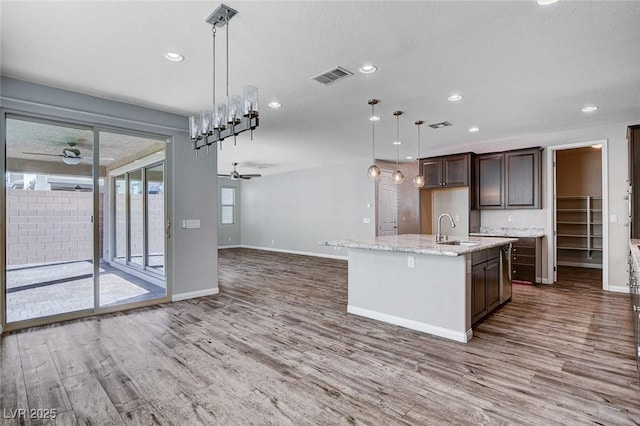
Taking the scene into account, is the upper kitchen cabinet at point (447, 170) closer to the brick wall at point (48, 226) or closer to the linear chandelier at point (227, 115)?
the linear chandelier at point (227, 115)

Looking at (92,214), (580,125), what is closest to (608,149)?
(580,125)

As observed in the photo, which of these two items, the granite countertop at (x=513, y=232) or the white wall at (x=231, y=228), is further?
the white wall at (x=231, y=228)

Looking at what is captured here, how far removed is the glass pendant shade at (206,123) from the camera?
2.98 m

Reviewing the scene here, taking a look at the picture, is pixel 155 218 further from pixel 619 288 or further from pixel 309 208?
pixel 619 288

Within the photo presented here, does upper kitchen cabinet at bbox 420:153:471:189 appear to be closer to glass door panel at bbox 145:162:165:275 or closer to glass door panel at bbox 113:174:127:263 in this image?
glass door panel at bbox 145:162:165:275

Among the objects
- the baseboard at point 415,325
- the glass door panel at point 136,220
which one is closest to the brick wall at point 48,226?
the glass door panel at point 136,220

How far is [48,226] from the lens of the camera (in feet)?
12.7

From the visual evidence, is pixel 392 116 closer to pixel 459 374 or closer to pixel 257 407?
pixel 459 374

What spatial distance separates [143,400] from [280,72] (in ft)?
9.90

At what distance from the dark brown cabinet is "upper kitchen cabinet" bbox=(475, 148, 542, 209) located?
688mm

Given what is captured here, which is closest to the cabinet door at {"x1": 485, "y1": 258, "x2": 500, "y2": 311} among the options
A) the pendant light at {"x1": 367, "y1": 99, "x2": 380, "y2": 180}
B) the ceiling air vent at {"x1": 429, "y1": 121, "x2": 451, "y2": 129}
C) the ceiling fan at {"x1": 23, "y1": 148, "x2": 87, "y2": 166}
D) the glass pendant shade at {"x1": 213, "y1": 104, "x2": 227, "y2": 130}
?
the pendant light at {"x1": 367, "y1": 99, "x2": 380, "y2": 180}

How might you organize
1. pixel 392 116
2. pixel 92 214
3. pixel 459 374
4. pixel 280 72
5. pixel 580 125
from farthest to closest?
pixel 580 125 → pixel 392 116 → pixel 92 214 → pixel 280 72 → pixel 459 374

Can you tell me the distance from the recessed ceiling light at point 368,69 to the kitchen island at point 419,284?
1.80 meters

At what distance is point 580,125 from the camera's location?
207 inches
